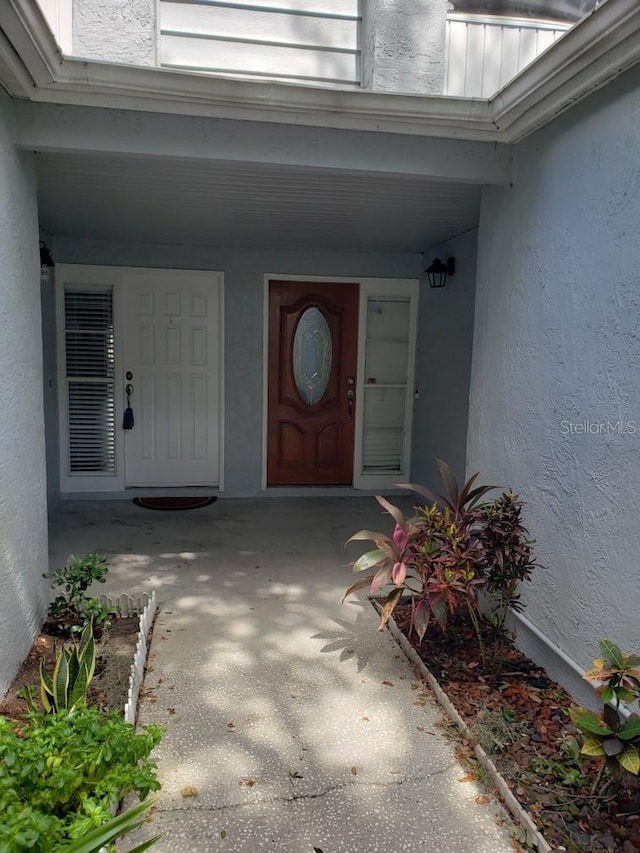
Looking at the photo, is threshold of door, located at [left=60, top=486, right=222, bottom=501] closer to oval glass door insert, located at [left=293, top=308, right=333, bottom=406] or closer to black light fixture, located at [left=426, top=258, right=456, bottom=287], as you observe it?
oval glass door insert, located at [left=293, top=308, right=333, bottom=406]

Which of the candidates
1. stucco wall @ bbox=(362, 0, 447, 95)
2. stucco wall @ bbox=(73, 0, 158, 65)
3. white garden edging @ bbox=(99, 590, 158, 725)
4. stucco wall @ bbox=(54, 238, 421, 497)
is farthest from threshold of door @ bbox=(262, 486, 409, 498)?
stucco wall @ bbox=(73, 0, 158, 65)

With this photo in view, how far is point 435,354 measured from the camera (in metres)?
5.72

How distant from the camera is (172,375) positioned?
19.3 feet

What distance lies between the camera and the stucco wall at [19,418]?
2.49m

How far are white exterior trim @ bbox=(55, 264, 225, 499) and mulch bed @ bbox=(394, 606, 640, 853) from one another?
3.50 m

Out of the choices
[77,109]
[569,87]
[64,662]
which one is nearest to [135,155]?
[77,109]

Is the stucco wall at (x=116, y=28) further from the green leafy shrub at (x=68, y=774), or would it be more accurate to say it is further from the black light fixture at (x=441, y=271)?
the green leafy shrub at (x=68, y=774)

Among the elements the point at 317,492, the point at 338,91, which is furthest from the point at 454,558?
the point at 317,492

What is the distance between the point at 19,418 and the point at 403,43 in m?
3.29

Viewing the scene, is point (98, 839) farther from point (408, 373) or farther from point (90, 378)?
point (408, 373)

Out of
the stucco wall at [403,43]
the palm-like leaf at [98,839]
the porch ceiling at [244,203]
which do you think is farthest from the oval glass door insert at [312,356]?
the palm-like leaf at [98,839]

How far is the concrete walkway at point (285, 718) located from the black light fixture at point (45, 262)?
2230 millimetres

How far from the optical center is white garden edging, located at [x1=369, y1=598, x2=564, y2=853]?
1.89 metres

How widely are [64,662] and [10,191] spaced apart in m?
1.91
